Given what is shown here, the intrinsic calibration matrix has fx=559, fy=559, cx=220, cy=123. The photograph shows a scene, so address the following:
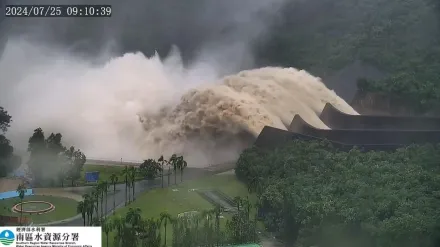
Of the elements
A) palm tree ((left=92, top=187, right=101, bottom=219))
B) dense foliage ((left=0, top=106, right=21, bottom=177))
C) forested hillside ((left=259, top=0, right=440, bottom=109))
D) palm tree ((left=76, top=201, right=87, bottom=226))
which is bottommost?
palm tree ((left=76, top=201, right=87, bottom=226))

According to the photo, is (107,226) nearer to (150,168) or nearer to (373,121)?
(150,168)

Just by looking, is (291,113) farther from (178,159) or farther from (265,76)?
(178,159)

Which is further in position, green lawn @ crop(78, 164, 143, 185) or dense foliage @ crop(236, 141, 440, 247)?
green lawn @ crop(78, 164, 143, 185)

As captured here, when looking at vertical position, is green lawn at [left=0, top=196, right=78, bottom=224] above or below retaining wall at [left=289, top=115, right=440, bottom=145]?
below

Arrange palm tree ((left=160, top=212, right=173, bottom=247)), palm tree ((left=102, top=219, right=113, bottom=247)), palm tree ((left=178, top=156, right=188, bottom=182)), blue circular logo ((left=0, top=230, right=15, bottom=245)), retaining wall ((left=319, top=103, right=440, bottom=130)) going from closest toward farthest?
blue circular logo ((left=0, top=230, right=15, bottom=245))
palm tree ((left=102, top=219, right=113, bottom=247))
palm tree ((left=160, top=212, right=173, bottom=247))
palm tree ((left=178, top=156, right=188, bottom=182))
retaining wall ((left=319, top=103, right=440, bottom=130))

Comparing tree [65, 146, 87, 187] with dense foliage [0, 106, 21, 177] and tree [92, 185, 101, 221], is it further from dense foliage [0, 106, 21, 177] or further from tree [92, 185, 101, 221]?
dense foliage [0, 106, 21, 177]

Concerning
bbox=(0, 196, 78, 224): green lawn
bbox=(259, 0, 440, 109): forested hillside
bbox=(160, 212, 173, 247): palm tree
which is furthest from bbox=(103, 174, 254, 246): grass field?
bbox=(259, 0, 440, 109): forested hillside
